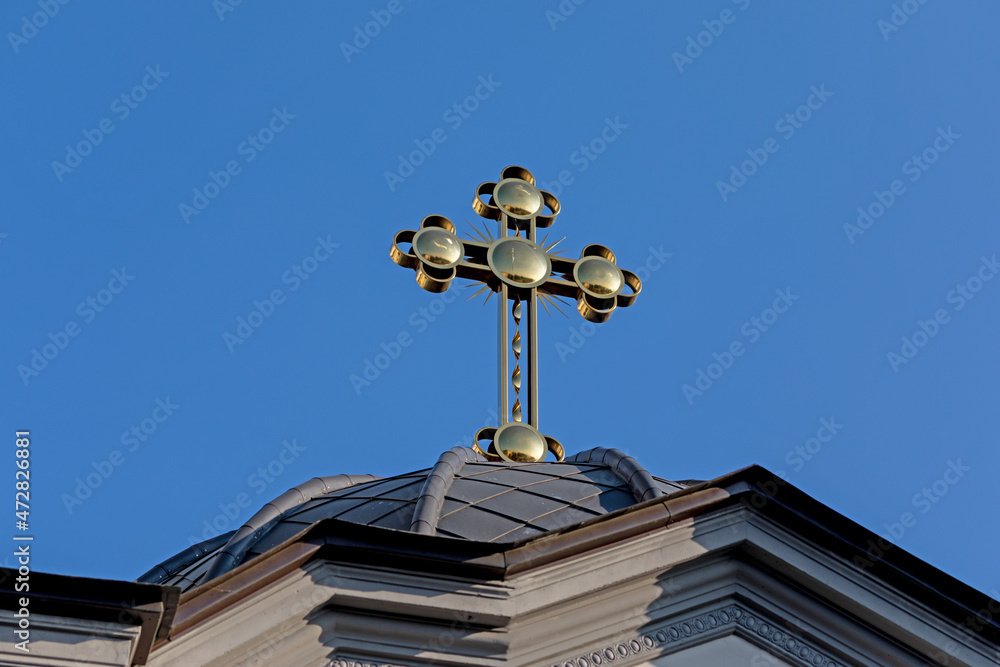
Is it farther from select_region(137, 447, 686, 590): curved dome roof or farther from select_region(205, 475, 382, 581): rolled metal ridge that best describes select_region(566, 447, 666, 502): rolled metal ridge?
select_region(205, 475, 382, 581): rolled metal ridge

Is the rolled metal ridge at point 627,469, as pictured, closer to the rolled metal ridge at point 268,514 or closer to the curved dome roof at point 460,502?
the curved dome roof at point 460,502

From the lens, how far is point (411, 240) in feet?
41.9

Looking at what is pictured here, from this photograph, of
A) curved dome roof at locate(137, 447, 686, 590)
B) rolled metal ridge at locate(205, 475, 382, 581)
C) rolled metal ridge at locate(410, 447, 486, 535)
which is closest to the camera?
rolled metal ridge at locate(410, 447, 486, 535)

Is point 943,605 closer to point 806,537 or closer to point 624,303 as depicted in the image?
point 806,537

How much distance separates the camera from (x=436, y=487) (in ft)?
36.9

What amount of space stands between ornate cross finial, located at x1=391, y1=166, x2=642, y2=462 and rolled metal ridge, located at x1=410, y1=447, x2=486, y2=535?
0.38 metres

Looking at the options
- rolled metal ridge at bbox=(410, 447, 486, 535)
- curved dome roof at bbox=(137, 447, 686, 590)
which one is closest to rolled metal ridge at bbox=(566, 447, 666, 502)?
curved dome roof at bbox=(137, 447, 686, 590)

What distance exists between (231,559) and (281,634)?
12.8ft

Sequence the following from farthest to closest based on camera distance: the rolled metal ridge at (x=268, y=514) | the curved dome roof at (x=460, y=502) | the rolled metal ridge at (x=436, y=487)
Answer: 1. the rolled metal ridge at (x=268, y=514)
2. the curved dome roof at (x=460, y=502)
3. the rolled metal ridge at (x=436, y=487)

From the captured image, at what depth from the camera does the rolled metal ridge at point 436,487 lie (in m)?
10.7

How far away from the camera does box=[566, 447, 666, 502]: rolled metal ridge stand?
37.5 ft

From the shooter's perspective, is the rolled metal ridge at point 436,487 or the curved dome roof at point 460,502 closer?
the rolled metal ridge at point 436,487

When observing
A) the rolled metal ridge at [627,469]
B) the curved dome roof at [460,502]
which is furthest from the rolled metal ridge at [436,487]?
the rolled metal ridge at [627,469]

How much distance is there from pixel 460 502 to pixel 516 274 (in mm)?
2404
